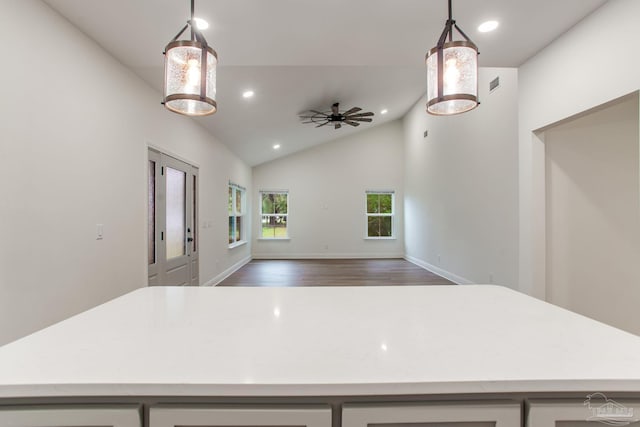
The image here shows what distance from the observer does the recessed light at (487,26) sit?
90.8 inches

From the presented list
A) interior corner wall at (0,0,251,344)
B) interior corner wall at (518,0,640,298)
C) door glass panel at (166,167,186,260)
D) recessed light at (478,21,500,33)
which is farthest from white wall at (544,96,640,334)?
door glass panel at (166,167,186,260)

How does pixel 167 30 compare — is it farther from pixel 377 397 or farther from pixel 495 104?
pixel 495 104

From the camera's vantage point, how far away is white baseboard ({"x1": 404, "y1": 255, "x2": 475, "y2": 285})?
17.4 feet

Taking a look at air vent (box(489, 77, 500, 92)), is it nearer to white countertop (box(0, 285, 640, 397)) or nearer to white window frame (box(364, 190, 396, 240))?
white countertop (box(0, 285, 640, 397))

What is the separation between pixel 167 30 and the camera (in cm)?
229

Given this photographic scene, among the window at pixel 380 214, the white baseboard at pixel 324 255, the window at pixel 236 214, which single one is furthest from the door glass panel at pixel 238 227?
the window at pixel 380 214

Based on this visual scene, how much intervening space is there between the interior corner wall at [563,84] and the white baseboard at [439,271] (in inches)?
81.4

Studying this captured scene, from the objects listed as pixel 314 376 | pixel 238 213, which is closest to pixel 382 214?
pixel 238 213

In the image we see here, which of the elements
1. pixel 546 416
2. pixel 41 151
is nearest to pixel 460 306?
pixel 546 416

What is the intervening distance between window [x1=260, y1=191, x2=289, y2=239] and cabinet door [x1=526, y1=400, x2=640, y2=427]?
8414 mm

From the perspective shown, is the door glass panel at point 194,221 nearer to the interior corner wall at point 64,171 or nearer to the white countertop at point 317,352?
the interior corner wall at point 64,171

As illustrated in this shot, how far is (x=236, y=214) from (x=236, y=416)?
7015 millimetres

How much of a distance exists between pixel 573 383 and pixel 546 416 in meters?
0.10

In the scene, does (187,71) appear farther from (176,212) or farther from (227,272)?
(227,272)
